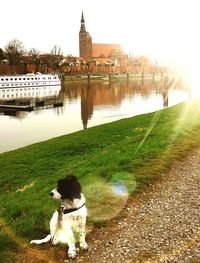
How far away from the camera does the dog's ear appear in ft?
22.0

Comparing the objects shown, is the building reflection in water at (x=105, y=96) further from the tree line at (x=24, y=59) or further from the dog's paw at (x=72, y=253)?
the tree line at (x=24, y=59)

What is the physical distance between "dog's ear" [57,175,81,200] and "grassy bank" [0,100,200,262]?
60.7 inches

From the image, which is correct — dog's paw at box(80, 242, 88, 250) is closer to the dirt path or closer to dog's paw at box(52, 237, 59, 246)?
the dirt path

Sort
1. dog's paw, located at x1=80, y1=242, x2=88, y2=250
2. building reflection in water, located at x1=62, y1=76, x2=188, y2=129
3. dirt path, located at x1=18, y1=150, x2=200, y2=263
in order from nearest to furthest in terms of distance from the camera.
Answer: dirt path, located at x1=18, y1=150, x2=200, y2=263
dog's paw, located at x1=80, y1=242, x2=88, y2=250
building reflection in water, located at x1=62, y1=76, x2=188, y2=129

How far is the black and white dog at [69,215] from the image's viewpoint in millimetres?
6766

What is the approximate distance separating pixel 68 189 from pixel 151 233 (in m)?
2.45

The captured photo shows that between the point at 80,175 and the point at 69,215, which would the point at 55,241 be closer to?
the point at 69,215

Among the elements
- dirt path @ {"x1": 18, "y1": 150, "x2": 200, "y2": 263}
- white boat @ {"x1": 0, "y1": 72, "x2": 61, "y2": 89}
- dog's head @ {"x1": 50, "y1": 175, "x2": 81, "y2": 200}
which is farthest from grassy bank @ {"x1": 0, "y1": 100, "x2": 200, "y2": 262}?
white boat @ {"x1": 0, "y1": 72, "x2": 61, "y2": 89}

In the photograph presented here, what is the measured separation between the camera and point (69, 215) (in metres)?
6.97

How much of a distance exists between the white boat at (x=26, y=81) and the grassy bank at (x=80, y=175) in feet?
284

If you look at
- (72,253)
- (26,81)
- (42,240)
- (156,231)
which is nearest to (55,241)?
(42,240)

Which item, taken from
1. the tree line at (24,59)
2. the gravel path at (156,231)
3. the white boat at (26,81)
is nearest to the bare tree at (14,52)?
the tree line at (24,59)

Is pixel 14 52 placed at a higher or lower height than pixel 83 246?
higher

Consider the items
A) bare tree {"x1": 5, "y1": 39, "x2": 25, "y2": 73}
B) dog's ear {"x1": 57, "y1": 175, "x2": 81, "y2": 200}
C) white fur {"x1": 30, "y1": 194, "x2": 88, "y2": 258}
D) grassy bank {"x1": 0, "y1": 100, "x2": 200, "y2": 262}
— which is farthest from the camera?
bare tree {"x1": 5, "y1": 39, "x2": 25, "y2": 73}
